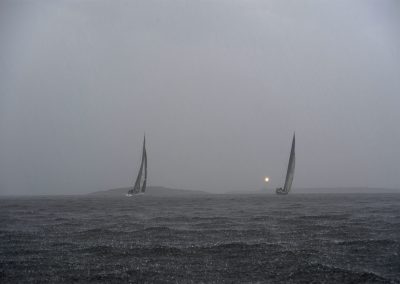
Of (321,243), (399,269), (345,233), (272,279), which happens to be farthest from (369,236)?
(272,279)

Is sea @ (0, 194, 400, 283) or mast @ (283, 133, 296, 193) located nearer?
sea @ (0, 194, 400, 283)

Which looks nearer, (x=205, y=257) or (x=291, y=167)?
(x=205, y=257)

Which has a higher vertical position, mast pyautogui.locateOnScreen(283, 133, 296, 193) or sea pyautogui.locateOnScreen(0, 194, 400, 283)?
mast pyautogui.locateOnScreen(283, 133, 296, 193)

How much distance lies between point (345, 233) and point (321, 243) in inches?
130

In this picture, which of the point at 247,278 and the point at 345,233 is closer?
the point at 247,278

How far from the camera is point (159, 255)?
39.1 feet

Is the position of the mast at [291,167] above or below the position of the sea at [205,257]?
above

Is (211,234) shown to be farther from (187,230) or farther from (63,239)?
(63,239)

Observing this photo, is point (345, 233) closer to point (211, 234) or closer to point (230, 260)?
point (211, 234)

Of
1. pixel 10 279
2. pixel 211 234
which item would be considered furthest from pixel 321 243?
pixel 10 279

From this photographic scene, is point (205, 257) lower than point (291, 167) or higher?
lower

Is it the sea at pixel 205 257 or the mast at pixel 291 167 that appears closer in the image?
the sea at pixel 205 257

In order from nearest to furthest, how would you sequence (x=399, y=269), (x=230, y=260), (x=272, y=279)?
(x=272, y=279), (x=399, y=269), (x=230, y=260)

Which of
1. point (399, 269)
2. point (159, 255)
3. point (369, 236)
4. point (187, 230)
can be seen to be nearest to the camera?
point (399, 269)
